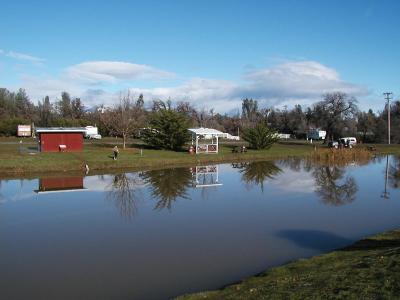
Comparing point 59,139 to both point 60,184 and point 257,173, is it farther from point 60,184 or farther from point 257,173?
point 257,173

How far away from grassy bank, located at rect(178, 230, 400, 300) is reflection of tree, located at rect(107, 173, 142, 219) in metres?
9.78

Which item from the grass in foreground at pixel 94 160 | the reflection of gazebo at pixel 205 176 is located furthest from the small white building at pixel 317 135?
the reflection of gazebo at pixel 205 176

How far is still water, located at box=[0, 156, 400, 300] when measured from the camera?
442 inches

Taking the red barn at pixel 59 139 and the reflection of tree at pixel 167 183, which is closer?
the reflection of tree at pixel 167 183

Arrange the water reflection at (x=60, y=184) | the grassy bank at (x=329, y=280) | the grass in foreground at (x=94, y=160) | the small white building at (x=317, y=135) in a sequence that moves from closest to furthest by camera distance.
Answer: the grassy bank at (x=329, y=280), the water reflection at (x=60, y=184), the grass in foreground at (x=94, y=160), the small white building at (x=317, y=135)

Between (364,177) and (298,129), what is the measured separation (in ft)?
256

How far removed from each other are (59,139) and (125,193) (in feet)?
67.8

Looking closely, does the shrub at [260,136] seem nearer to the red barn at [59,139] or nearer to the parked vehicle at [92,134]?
the red barn at [59,139]

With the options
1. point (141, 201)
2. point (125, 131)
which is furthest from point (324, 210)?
point (125, 131)

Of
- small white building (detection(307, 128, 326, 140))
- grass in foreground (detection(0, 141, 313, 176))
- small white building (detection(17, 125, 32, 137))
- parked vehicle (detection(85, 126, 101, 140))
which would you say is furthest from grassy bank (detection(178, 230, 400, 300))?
small white building (detection(307, 128, 326, 140))

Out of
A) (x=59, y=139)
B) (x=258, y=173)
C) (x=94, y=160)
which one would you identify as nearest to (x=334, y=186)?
(x=258, y=173)

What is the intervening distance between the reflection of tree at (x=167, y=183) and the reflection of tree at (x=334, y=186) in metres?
7.89

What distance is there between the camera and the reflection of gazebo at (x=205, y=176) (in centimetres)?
2995

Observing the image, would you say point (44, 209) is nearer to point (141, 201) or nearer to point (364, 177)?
point (141, 201)
